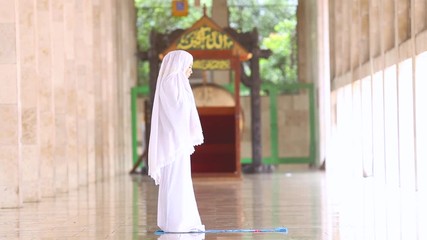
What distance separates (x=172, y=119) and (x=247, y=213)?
2763 millimetres

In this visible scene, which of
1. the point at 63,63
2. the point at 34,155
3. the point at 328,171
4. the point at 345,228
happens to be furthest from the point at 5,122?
the point at 328,171

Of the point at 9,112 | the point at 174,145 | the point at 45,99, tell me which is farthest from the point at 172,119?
the point at 45,99

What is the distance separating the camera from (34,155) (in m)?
17.4

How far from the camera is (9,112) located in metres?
15.9

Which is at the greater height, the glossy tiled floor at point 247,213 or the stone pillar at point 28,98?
the stone pillar at point 28,98

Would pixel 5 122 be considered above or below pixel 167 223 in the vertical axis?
above

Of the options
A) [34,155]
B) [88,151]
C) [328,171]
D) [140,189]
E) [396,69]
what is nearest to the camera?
[34,155]

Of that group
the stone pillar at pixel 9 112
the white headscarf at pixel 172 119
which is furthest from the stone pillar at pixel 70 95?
the white headscarf at pixel 172 119

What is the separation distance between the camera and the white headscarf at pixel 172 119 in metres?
11.6

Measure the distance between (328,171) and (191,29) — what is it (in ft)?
21.9

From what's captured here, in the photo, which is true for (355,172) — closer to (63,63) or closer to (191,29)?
(191,29)

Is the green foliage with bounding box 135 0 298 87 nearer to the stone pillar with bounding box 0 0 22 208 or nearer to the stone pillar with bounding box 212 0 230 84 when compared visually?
the stone pillar with bounding box 212 0 230 84

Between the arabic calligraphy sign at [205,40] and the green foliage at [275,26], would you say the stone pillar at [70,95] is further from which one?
the green foliage at [275,26]

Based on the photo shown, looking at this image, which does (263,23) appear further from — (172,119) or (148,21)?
(172,119)
